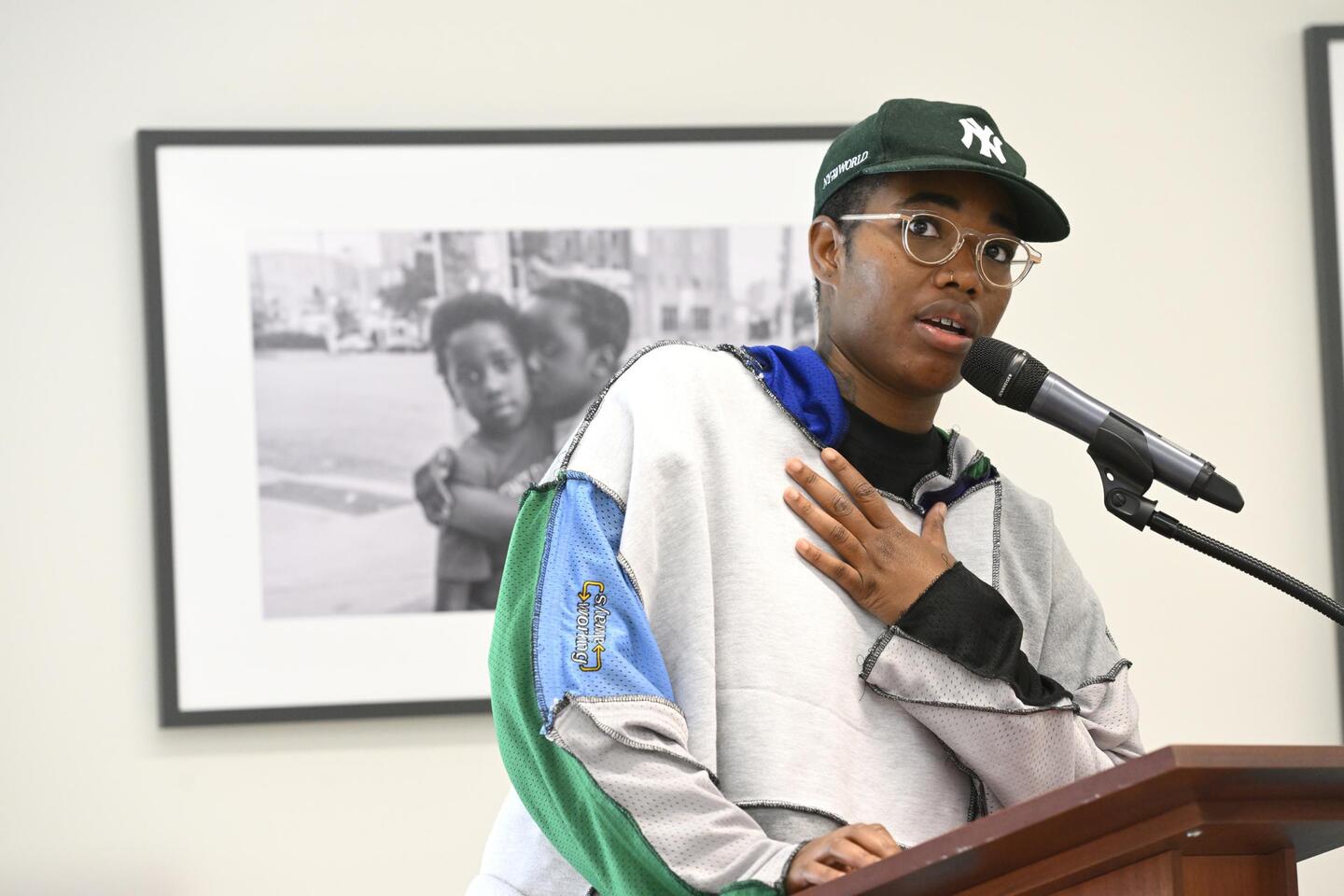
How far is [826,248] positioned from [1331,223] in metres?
1.42

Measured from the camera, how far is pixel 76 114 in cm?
234

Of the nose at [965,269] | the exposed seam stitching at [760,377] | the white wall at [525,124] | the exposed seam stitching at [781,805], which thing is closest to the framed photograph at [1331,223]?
the white wall at [525,124]

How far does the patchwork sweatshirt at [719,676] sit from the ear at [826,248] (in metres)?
0.10

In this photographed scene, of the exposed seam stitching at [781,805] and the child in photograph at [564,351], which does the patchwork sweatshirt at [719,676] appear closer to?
the exposed seam stitching at [781,805]

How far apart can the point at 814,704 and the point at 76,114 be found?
5.56ft

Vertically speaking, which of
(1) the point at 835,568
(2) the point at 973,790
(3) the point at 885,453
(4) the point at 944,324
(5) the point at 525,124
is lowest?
(2) the point at 973,790

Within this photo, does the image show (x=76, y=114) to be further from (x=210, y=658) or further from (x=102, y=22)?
(x=210, y=658)

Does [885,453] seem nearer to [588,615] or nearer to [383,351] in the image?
[588,615]

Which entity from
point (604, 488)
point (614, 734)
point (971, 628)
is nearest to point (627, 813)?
point (614, 734)

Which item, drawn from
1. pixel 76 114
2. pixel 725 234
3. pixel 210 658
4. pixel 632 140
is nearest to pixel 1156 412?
pixel 725 234

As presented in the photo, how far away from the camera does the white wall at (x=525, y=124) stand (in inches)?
90.3

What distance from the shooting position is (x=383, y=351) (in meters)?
2.37

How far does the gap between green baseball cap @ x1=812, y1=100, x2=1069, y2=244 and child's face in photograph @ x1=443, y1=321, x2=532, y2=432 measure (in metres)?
0.99

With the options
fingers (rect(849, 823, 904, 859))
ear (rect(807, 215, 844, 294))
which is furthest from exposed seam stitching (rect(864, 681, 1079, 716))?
ear (rect(807, 215, 844, 294))
